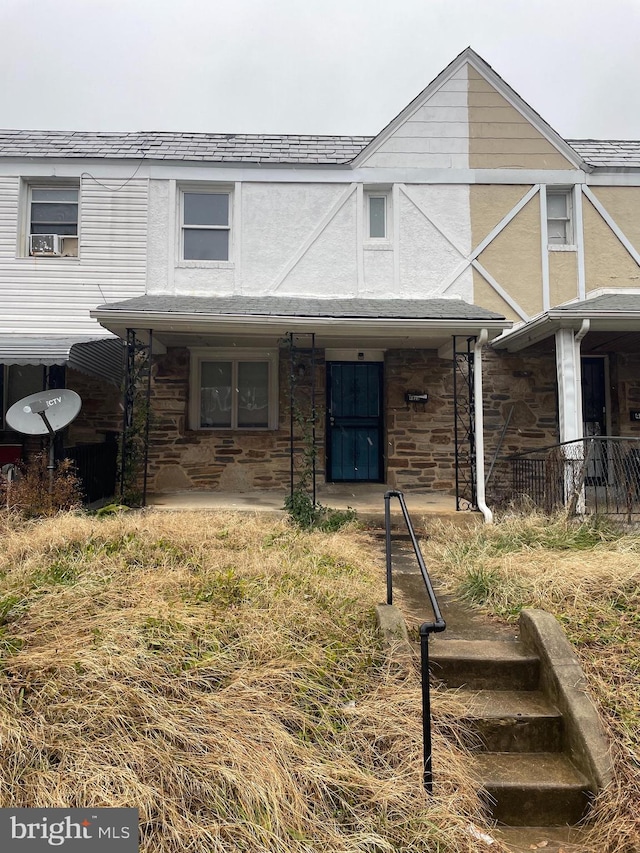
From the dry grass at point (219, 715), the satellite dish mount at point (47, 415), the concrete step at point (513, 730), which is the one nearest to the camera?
the dry grass at point (219, 715)

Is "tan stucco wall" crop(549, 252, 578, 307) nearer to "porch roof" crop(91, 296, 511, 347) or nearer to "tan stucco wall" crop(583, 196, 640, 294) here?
"tan stucco wall" crop(583, 196, 640, 294)

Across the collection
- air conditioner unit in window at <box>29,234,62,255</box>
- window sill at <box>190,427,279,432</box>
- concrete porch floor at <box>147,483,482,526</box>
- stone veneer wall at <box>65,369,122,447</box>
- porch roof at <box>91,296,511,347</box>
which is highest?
air conditioner unit in window at <box>29,234,62,255</box>

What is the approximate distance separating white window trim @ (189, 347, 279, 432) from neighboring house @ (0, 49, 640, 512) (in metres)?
0.04

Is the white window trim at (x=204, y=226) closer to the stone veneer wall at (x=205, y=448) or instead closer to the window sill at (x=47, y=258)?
the stone veneer wall at (x=205, y=448)

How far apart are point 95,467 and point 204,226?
4.66m

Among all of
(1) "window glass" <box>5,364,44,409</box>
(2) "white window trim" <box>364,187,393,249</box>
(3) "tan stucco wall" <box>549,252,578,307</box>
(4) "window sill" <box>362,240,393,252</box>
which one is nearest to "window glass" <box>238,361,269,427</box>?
(4) "window sill" <box>362,240,393,252</box>

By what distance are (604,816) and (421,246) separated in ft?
28.0

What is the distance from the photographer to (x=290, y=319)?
726cm

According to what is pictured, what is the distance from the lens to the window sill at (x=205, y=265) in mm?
9289

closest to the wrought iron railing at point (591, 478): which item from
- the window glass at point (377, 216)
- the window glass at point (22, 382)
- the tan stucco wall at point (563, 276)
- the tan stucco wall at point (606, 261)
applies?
the tan stucco wall at point (563, 276)

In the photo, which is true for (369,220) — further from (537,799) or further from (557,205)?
(537,799)

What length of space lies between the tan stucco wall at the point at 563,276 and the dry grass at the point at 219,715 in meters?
7.40

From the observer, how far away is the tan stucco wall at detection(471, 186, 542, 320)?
934 centimetres

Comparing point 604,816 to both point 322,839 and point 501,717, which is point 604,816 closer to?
point 501,717
